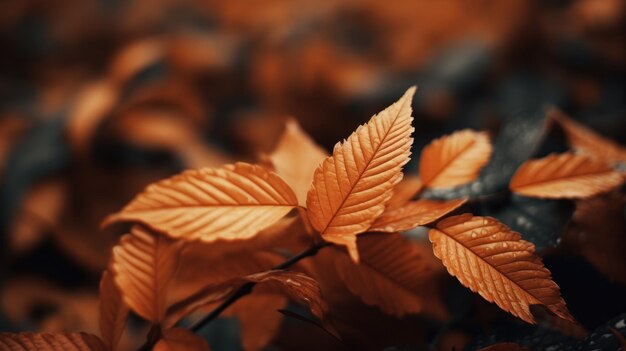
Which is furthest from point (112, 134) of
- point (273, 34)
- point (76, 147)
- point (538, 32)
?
point (538, 32)

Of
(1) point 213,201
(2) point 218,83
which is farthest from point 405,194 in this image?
(2) point 218,83

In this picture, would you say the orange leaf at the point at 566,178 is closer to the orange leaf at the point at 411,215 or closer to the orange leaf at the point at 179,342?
the orange leaf at the point at 411,215

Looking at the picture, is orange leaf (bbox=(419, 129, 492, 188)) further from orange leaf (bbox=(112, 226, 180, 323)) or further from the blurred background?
the blurred background

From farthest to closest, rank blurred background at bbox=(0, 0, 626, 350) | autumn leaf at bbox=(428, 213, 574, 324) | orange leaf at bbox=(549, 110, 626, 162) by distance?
blurred background at bbox=(0, 0, 626, 350)
orange leaf at bbox=(549, 110, 626, 162)
autumn leaf at bbox=(428, 213, 574, 324)

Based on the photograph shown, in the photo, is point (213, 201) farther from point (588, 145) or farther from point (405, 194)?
point (588, 145)

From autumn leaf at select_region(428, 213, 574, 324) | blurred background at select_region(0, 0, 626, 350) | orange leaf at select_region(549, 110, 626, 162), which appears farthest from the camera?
blurred background at select_region(0, 0, 626, 350)

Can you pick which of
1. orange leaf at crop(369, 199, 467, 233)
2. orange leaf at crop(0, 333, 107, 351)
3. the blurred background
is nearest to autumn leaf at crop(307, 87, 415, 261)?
orange leaf at crop(369, 199, 467, 233)

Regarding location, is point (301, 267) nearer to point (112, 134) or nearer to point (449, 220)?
point (449, 220)
